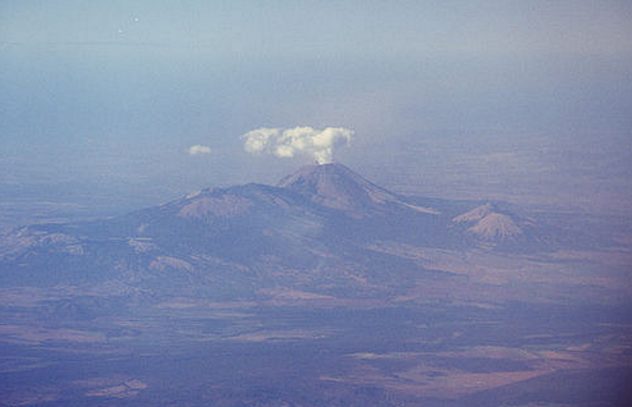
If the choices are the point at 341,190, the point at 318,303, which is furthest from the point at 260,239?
the point at 318,303

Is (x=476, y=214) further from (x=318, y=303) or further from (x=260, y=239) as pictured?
(x=318, y=303)

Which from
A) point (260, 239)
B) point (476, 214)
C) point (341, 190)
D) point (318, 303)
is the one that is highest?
point (341, 190)

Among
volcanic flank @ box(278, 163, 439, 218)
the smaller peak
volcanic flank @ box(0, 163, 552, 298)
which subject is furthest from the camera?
volcanic flank @ box(278, 163, 439, 218)

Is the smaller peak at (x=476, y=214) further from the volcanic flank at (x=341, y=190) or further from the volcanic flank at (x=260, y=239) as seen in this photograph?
the volcanic flank at (x=341, y=190)

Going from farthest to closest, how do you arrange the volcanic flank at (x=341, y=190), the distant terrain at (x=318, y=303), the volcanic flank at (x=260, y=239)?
1. the volcanic flank at (x=341, y=190)
2. the volcanic flank at (x=260, y=239)
3. the distant terrain at (x=318, y=303)

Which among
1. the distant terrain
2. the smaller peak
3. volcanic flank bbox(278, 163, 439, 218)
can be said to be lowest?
the distant terrain

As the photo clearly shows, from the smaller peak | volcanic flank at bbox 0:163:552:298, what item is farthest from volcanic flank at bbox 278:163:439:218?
the smaller peak

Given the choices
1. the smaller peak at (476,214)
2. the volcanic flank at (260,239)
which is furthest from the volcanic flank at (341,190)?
the smaller peak at (476,214)

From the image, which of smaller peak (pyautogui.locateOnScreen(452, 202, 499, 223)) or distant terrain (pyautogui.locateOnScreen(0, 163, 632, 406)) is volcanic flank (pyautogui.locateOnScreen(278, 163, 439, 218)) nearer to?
distant terrain (pyautogui.locateOnScreen(0, 163, 632, 406))

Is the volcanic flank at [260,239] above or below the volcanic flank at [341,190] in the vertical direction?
below
